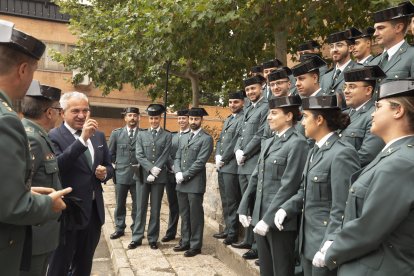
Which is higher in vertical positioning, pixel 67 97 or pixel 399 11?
pixel 399 11

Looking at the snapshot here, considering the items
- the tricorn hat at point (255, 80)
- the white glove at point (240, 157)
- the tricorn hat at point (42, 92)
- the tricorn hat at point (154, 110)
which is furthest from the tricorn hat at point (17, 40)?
the tricorn hat at point (154, 110)

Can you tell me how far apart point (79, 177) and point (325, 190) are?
2501mm

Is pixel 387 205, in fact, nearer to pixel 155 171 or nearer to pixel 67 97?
pixel 67 97

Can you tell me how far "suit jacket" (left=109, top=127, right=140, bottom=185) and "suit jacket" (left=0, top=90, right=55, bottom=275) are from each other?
5.63m

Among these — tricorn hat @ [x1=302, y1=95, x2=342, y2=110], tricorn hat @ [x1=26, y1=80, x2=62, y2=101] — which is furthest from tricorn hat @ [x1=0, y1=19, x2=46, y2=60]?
tricorn hat @ [x1=302, y1=95, x2=342, y2=110]

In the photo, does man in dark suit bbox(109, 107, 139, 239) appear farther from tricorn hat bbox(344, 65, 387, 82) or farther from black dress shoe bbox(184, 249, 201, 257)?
tricorn hat bbox(344, 65, 387, 82)

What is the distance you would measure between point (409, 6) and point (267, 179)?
89.9 inches

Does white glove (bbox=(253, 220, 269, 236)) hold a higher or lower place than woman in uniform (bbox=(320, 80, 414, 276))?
lower

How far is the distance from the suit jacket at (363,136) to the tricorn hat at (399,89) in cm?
124

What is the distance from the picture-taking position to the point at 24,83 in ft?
7.85

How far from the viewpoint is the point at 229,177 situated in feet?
21.6

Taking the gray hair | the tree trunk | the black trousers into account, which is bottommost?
the black trousers

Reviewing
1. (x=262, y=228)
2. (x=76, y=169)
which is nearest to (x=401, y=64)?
(x=262, y=228)

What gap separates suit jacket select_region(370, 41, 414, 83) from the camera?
414 cm
